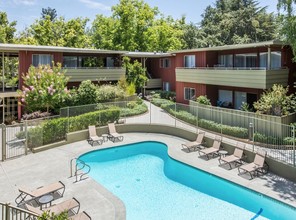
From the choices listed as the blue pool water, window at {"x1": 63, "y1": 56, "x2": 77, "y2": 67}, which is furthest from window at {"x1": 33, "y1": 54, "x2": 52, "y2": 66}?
the blue pool water

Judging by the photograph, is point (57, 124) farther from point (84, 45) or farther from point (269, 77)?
point (84, 45)

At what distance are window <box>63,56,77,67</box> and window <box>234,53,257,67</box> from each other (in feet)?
59.8

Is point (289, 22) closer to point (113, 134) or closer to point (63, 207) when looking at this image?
point (113, 134)

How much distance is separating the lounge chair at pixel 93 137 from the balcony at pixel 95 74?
29.7 ft

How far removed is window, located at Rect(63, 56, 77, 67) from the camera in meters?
30.5

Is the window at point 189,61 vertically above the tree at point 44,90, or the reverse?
the window at point 189,61

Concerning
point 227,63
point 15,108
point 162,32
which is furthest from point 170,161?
point 162,32

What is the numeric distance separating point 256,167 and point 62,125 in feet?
45.2

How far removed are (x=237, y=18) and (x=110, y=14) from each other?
26788mm

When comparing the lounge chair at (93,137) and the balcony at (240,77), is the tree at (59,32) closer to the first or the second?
the balcony at (240,77)

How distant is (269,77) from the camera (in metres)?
21.4

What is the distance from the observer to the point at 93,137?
2089 centimetres

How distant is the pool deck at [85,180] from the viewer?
37.8ft

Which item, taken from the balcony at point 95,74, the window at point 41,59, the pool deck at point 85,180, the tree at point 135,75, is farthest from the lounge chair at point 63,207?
the tree at point 135,75
